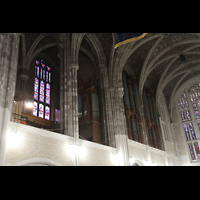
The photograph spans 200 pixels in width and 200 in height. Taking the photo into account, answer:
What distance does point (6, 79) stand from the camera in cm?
890

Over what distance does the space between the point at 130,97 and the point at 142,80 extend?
278 centimetres

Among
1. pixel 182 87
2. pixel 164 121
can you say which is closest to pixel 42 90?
pixel 164 121

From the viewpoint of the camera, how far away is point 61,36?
47.1 ft

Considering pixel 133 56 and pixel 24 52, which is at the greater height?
pixel 133 56

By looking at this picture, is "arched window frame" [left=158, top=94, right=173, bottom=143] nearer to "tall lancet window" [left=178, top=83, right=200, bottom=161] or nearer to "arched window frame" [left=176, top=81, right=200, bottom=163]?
"arched window frame" [left=176, top=81, right=200, bottom=163]

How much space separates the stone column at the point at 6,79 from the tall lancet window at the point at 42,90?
7.82 m

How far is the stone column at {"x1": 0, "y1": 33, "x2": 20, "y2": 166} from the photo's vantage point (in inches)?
313

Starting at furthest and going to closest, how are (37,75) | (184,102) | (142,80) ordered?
(184,102)
(142,80)
(37,75)

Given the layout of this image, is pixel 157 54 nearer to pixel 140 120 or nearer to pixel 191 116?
pixel 140 120

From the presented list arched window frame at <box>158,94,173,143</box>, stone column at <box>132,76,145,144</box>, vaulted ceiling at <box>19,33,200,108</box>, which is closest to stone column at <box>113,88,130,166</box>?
stone column at <box>132,76,145,144</box>
